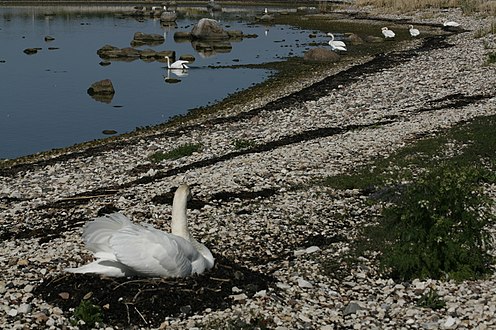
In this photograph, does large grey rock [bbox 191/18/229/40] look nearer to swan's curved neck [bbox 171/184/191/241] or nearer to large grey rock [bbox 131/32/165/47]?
large grey rock [bbox 131/32/165/47]

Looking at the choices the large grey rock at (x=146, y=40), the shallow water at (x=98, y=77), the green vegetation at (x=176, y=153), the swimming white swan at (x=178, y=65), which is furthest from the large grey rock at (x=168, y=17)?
the green vegetation at (x=176, y=153)

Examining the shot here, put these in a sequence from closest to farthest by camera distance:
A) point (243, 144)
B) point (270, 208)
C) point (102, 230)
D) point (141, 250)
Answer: point (141, 250), point (102, 230), point (270, 208), point (243, 144)

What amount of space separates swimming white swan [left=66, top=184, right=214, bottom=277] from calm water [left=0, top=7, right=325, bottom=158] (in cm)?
1646

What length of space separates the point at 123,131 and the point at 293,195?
1491 cm

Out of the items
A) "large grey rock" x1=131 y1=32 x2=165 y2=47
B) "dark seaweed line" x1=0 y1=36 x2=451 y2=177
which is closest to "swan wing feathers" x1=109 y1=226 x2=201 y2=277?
"dark seaweed line" x1=0 y1=36 x2=451 y2=177

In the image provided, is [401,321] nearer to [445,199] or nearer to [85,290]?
[445,199]

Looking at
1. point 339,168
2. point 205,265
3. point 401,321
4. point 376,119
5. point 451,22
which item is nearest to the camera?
point 401,321

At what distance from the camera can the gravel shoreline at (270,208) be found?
388 inches

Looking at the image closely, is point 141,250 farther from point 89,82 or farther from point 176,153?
point 89,82

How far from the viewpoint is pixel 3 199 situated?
57.6ft

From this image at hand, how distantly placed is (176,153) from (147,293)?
36.5ft

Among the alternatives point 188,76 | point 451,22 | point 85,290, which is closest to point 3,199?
point 85,290

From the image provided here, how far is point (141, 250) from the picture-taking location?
32.6 ft

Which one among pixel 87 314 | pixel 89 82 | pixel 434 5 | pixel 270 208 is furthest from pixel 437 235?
pixel 434 5
